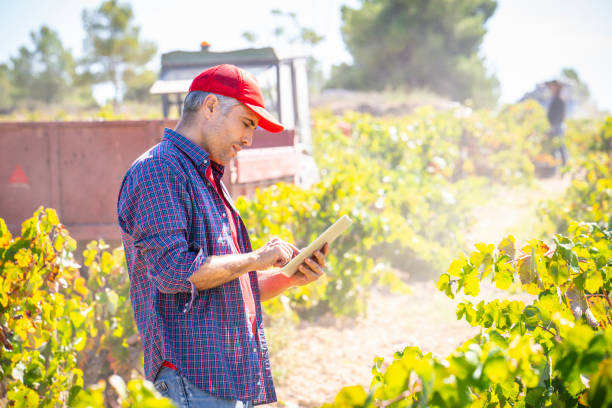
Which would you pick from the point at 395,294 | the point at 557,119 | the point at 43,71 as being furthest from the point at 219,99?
the point at 43,71

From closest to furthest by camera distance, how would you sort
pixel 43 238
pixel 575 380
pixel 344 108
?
1. pixel 575 380
2. pixel 43 238
3. pixel 344 108

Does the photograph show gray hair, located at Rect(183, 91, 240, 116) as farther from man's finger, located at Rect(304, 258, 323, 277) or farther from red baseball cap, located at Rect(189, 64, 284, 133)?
man's finger, located at Rect(304, 258, 323, 277)

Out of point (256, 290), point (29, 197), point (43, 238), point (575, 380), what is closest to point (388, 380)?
point (575, 380)

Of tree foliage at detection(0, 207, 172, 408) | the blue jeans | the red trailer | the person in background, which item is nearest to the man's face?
the blue jeans

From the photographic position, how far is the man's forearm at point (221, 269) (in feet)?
5.09

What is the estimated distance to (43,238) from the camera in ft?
8.89

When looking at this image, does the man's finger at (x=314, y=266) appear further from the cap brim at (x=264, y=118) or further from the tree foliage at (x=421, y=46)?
the tree foliage at (x=421, y=46)

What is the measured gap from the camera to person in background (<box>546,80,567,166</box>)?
14711mm

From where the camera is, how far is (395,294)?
21.9ft

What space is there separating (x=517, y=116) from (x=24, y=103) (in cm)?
4283

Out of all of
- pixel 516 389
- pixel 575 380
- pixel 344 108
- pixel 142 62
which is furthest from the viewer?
pixel 142 62

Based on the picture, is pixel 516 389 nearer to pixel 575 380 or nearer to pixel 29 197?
pixel 575 380

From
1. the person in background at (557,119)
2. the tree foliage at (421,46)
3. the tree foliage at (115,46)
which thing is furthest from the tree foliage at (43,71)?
the person in background at (557,119)

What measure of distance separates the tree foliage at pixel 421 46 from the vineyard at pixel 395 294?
2363 cm
